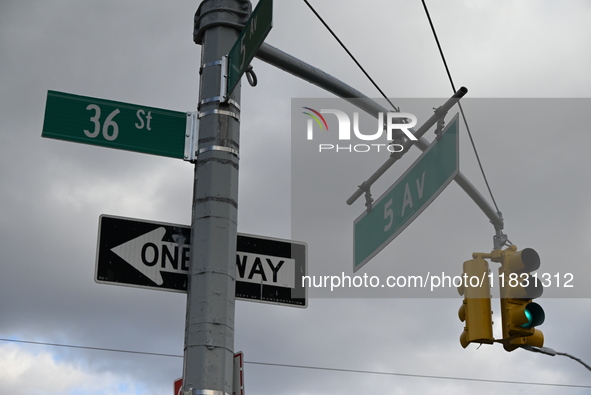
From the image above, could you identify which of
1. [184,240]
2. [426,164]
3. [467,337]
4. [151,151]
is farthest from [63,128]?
[467,337]

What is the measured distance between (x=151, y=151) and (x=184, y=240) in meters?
0.66

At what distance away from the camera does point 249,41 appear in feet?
18.0

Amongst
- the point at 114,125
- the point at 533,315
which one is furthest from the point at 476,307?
the point at 114,125

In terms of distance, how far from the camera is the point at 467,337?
782cm

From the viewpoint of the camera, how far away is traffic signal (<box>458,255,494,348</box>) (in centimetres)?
772

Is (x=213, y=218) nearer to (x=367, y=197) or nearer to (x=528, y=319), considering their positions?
(x=367, y=197)

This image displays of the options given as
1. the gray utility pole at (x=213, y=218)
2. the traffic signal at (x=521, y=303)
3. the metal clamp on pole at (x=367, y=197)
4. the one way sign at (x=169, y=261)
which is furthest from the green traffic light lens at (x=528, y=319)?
the gray utility pole at (x=213, y=218)

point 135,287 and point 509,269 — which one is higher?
point 509,269

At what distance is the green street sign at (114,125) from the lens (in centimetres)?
571

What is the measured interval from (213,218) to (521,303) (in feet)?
11.8

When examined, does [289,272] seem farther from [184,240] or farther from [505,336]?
[505,336]

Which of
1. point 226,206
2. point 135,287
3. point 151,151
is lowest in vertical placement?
point 135,287

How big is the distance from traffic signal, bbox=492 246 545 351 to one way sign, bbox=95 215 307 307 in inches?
107

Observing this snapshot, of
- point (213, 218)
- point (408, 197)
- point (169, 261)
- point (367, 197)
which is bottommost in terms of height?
point (169, 261)
